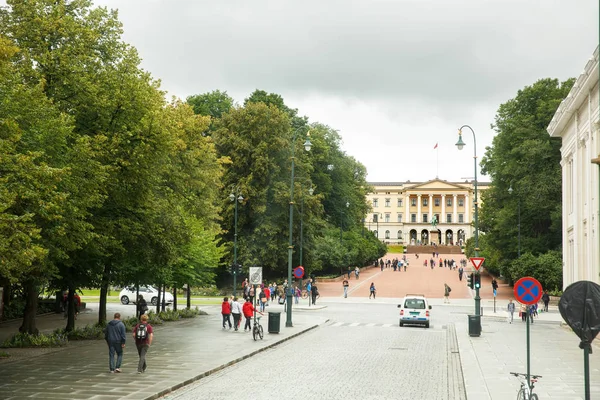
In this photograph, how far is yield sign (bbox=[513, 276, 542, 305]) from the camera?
1457cm

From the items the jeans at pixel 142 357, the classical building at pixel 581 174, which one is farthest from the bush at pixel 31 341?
the classical building at pixel 581 174

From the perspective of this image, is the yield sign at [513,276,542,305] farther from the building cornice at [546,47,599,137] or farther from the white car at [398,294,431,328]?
the white car at [398,294,431,328]

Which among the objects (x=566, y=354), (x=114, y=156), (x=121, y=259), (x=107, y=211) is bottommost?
(x=566, y=354)

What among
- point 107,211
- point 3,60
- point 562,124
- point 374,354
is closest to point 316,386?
point 374,354

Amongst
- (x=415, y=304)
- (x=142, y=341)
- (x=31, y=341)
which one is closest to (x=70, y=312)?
(x=31, y=341)

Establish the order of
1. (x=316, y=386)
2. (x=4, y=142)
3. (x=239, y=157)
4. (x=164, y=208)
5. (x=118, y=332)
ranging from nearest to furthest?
(x=4, y=142)
(x=316, y=386)
(x=118, y=332)
(x=164, y=208)
(x=239, y=157)

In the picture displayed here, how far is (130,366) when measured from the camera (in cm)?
1836

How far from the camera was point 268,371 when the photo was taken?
18094 millimetres

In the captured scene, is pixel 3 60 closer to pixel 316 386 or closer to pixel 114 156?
pixel 114 156

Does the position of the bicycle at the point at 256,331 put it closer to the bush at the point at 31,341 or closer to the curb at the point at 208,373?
the curb at the point at 208,373

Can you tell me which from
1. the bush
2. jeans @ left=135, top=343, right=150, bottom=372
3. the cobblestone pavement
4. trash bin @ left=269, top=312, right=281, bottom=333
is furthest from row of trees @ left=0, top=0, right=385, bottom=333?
the cobblestone pavement

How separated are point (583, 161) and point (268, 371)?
20.7 m

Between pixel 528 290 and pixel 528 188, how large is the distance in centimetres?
4368

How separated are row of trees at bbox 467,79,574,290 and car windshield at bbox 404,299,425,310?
2268 cm
